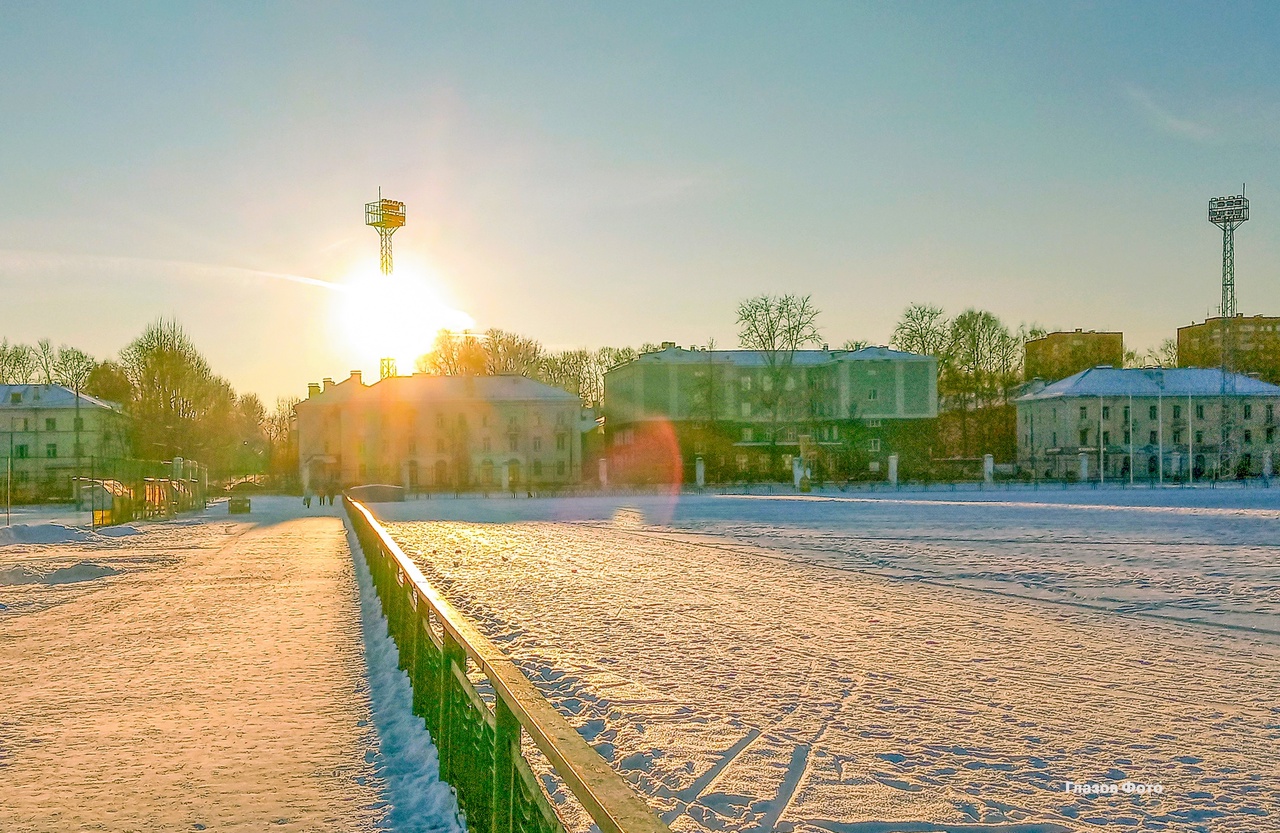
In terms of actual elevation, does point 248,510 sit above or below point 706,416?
below

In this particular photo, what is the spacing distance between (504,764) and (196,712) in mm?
4630

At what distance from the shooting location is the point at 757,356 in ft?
264

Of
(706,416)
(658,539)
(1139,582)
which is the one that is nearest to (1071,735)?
(1139,582)

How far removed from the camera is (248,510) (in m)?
42.8

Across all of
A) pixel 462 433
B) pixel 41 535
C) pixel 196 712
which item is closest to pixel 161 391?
pixel 462 433

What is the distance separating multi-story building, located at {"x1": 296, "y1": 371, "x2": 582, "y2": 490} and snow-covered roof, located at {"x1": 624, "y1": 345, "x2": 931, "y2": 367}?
7.83 metres

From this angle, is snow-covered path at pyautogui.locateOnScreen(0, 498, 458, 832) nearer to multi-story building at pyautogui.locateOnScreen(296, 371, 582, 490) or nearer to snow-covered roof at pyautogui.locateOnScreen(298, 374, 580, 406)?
multi-story building at pyautogui.locateOnScreen(296, 371, 582, 490)

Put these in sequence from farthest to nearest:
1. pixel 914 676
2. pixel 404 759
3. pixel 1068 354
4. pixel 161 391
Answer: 1. pixel 1068 354
2. pixel 161 391
3. pixel 914 676
4. pixel 404 759

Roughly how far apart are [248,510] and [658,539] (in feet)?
82.9

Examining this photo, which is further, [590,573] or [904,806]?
[590,573]

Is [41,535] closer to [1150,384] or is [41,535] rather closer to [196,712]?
[196,712]

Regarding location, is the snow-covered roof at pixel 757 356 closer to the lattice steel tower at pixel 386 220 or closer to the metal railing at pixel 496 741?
the lattice steel tower at pixel 386 220

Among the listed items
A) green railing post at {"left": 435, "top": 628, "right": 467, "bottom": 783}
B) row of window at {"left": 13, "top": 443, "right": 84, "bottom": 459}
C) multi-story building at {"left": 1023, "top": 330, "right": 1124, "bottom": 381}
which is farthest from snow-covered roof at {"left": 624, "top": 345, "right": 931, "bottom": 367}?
green railing post at {"left": 435, "top": 628, "right": 467, "bottom": 783}

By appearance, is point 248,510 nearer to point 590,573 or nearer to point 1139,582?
point 590,573
